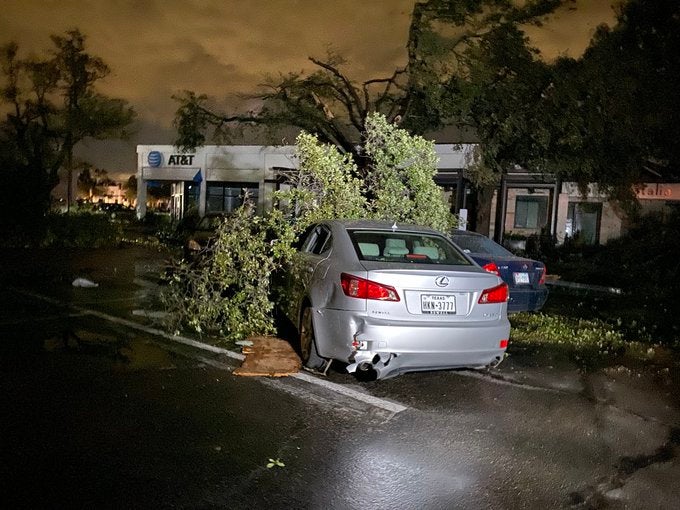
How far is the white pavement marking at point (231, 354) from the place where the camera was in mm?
5445

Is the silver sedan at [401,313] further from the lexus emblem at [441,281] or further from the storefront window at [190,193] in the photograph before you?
the storefront window at [190,193]

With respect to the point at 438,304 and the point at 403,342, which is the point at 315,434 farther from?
the point at 438,304

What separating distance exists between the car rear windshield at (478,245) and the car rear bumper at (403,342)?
4555mm

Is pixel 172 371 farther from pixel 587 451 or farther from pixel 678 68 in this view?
Answer: pixel 678 68

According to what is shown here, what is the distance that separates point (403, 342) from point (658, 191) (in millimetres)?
18537

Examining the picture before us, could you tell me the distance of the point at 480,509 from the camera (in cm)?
364

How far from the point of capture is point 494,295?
574 cm

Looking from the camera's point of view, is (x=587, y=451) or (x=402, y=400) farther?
(x=402, y=400)

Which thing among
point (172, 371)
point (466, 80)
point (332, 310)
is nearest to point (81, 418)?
point (172, 371)

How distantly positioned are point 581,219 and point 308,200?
804 inches

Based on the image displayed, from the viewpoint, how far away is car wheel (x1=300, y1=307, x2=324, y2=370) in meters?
6.12

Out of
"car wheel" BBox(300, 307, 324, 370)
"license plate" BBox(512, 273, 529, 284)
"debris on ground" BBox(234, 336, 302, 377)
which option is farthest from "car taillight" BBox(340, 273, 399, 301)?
"license plate" BBox(512, 273, 529, 284)

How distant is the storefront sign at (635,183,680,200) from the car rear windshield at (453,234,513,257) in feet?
41.0

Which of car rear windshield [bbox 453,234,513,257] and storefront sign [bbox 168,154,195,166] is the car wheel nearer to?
car rear windshield [bbox 453,234,513,257]
